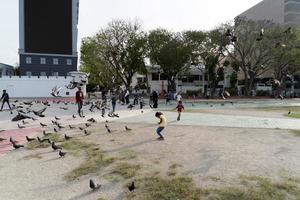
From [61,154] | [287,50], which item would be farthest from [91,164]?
[287,50]

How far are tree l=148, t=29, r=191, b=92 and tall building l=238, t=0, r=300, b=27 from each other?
30.8 meters

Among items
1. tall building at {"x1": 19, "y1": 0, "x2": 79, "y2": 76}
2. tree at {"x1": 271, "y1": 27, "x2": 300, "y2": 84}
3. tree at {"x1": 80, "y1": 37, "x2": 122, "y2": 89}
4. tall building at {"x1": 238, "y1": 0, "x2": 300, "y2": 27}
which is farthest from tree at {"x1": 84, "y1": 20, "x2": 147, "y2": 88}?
tall building at {"x1": 238, "y1": 0, "x2": 300, "y2": 27}

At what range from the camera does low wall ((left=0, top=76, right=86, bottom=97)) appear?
5309 centimetres

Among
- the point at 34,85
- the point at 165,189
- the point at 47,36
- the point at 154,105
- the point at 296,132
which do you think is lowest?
the point at 165,189

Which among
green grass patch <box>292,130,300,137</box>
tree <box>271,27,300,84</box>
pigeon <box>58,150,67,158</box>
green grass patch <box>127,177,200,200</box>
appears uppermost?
tree <box>271,27,300,84</box>

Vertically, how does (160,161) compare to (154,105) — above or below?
below

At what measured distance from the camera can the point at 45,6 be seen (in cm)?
6538

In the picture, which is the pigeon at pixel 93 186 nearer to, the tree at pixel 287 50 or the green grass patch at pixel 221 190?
the green grass patch at pixel 221 190

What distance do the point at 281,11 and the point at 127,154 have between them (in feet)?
264

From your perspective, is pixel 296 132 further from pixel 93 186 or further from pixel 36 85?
pixel 36 85

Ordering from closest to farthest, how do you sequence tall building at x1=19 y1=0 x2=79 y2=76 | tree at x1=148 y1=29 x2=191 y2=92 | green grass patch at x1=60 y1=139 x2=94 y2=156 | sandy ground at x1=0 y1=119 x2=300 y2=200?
1. sandy ground at x1=0 y1=119 x2=300 y2=200
2. green grass patch at x1=60 y1=139 x2=94 y2=156
3. tree at x1=148 y1=29 x2=191 y2=92
4. tall building at x1=19 y1=0 x2=79 y2=76

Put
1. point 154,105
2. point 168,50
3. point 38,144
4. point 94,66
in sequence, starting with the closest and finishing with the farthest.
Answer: point 38,144, point 154,105, point 168,50, point 94,66

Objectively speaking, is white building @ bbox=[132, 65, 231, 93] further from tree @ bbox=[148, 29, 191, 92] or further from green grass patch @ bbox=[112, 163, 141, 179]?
green grass patch @ bbox=[112, 163, 141, 179]

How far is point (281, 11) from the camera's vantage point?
83062 millimetres
